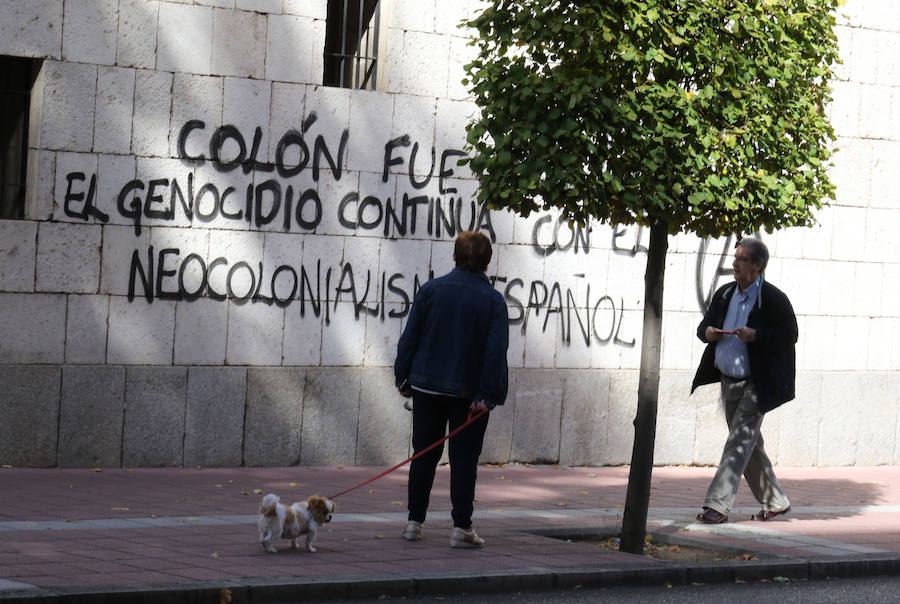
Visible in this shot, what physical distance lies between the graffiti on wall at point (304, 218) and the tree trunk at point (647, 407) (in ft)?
12.5

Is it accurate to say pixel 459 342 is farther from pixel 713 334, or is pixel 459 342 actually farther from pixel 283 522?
pixel 713 334

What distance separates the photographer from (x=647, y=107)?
735cm

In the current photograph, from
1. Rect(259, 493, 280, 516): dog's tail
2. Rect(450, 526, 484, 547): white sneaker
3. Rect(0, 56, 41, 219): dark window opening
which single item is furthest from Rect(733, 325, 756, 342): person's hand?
Rect(0, 56, 41, 219): dark window opening

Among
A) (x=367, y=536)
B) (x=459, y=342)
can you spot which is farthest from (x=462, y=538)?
(x=459, y=342)

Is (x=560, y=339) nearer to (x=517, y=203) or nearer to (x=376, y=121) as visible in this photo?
(x=376, y=121)

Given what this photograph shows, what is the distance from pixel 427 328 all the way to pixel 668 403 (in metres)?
5.52

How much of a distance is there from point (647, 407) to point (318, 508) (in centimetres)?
208

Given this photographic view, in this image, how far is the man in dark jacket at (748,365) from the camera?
905 centimetres

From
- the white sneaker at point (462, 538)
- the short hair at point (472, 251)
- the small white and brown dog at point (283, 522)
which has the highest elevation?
the short hair at point (472, 251)

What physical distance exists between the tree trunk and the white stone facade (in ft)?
12.3

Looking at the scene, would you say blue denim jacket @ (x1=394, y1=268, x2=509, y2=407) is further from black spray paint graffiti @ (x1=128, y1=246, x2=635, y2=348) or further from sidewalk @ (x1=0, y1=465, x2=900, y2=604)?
black spray paint graffiti @ (x1=128, y1=246, x2=635, y2=348)

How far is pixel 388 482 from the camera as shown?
10.4 meters

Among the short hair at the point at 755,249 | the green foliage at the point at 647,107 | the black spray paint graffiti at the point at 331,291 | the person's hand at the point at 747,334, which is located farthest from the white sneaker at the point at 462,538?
the black spray paint graffiti at the point at 331,291

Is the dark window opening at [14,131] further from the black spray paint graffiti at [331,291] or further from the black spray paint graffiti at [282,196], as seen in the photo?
the black spray paint graffiti at [331,291]
